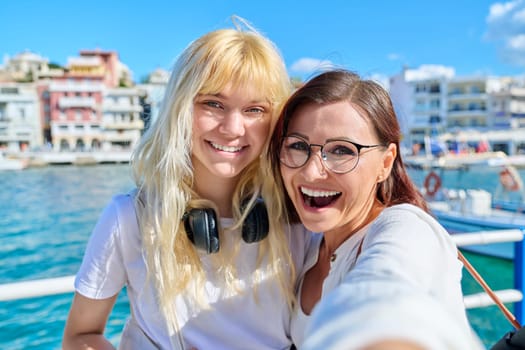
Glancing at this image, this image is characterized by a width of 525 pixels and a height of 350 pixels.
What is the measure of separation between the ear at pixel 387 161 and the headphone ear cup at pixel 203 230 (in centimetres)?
58

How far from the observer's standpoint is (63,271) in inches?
396

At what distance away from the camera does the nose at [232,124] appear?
147 centimetres

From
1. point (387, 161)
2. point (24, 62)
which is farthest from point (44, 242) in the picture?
point (24, 62)

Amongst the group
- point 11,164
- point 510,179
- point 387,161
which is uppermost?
point 387,161

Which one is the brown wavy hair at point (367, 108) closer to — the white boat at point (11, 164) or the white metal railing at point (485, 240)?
the white metal railing at point (485, 240)

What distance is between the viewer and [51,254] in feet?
38.3

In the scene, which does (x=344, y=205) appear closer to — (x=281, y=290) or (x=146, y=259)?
(x=281, y=290)

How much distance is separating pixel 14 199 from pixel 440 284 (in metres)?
25.8

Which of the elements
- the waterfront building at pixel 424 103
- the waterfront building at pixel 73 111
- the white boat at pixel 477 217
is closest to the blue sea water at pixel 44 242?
the white boat at pixel 477 217

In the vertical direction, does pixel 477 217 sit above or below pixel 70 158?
below

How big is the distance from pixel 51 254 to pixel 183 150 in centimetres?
1175

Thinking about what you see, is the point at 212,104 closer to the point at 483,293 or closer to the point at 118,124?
the point at 483,293

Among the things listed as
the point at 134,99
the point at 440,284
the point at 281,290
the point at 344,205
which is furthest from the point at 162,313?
the point at 134,99

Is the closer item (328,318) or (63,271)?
(328,318)
